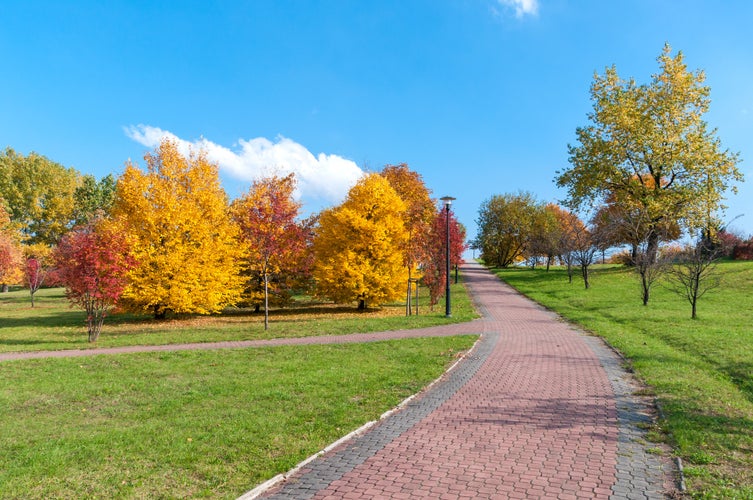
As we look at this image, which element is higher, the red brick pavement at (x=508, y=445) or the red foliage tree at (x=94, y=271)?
the red foliage tree at (x=94, y=271)

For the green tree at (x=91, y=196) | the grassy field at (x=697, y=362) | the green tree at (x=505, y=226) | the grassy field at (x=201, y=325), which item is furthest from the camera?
the green tree at (x=505, y=226)

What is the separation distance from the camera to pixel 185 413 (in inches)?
284

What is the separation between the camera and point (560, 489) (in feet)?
15.3

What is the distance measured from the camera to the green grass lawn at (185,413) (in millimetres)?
4918

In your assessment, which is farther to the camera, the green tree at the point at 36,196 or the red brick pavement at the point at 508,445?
the green tree at the point at 36,196

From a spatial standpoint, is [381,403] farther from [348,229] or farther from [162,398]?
[348,229]

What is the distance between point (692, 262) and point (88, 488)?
2207 cm

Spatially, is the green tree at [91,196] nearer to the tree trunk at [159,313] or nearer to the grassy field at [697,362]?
the tree trunk at [159,313]

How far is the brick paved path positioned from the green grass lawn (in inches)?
20.2

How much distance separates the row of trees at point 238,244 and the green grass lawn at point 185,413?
732 centimetres

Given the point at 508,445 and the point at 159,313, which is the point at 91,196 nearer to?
the point at 159,313

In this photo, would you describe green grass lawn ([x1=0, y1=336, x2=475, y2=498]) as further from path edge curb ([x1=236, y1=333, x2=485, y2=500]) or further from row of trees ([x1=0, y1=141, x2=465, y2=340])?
row of trees ([x1=0, y1=141, x2=465, y2=340])

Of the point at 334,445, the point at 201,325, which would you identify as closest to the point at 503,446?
the point at 334,445

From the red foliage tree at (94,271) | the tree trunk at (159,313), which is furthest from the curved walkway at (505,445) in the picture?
the tree trunk at (159,313)
